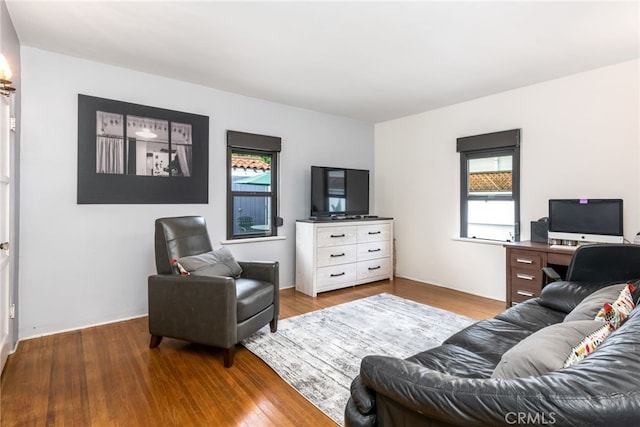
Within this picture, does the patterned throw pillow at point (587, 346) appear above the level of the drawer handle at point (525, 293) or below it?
above

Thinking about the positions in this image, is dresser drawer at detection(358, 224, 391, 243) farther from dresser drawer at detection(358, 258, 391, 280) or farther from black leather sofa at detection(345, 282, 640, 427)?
black leather sofa at detection(345, 282, 640, 427)

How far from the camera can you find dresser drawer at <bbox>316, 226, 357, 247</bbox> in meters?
4.24

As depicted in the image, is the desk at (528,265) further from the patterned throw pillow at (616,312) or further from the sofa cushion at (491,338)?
the patterned throw pillow at (616,312)

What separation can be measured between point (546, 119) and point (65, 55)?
477cm

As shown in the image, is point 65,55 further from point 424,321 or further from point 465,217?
point 465,217

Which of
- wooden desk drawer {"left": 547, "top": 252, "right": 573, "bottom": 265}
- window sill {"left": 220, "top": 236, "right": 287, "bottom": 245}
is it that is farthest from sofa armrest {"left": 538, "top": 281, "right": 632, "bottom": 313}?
window sill {"left": 220, "top": 236, "right": 287, "bottom": 245}

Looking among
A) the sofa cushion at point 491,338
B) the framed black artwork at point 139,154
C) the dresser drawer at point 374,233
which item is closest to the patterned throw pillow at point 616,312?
the sofa cushion at point 491,338

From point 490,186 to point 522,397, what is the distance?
12.7 feet

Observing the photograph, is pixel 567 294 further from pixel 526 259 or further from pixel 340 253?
pixel 340 253

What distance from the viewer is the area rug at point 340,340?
2.16 metres

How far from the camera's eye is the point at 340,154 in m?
5.09

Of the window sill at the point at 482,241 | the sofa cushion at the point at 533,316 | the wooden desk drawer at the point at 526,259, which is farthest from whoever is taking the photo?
the window sill at the point at 482,241

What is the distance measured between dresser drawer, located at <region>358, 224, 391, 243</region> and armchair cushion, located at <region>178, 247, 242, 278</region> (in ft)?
6.85

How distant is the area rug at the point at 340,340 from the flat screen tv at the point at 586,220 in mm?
1293
